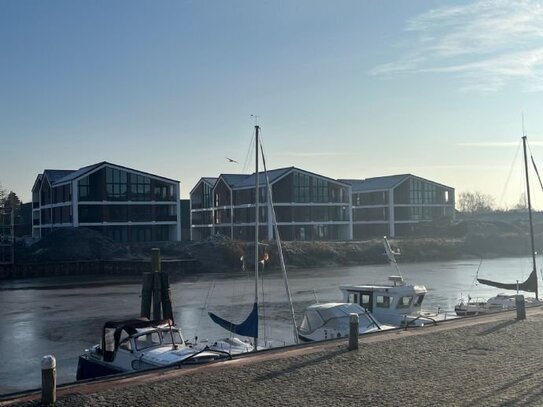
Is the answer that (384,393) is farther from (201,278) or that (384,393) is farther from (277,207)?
(277,207)

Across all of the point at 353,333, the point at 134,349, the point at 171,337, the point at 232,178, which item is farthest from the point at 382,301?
the point at 232,178

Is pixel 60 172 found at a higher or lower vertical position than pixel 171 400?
higher

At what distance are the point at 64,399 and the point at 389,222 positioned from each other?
100 metres

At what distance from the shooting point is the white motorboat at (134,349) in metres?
18.2

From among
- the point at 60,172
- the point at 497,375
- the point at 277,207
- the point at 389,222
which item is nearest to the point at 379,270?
the point at 277,207

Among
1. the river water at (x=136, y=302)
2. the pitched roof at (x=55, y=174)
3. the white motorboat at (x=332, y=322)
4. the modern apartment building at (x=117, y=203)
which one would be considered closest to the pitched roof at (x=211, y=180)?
the modern apartment building at (x=117, y=203)

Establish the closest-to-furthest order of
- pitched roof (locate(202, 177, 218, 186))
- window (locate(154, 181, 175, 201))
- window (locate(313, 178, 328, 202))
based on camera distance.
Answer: window (locate(154, 181, 175, 201))
window (locate(313, 178, 328, 202))
pitched roof (locate(202, 177, 218, 186))

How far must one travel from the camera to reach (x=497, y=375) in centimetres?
1537

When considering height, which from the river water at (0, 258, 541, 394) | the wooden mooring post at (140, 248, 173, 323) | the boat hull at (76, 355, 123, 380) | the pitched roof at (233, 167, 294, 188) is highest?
the pitched roof at (233, 167, 294, 188)

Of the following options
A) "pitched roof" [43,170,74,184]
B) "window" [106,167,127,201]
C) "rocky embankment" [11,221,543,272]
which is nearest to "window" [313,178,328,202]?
"rocky embankment" [11,221,543,272]

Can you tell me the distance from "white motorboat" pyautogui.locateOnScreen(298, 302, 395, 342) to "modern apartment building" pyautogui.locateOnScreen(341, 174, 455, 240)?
83.6 m

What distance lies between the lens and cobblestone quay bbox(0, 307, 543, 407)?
1313cm

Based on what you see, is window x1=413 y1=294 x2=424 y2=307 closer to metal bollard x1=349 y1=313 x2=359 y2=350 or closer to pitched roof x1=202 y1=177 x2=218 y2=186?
metal bollard x1=349 y1=313 x2=359 y2=350

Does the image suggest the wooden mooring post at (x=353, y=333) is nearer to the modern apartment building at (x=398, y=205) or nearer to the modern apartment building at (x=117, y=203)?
the modern apartment building at (x=117, y=203)
